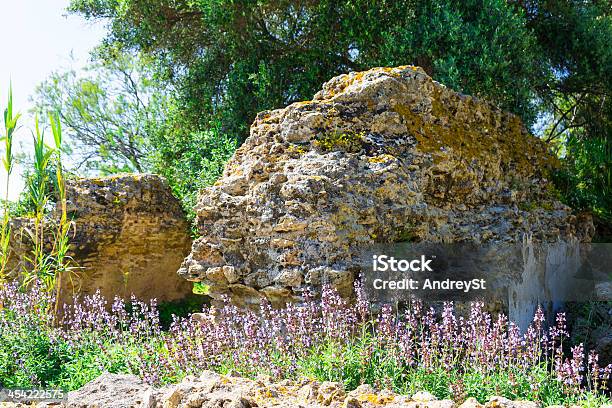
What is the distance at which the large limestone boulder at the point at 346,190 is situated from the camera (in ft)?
19.3

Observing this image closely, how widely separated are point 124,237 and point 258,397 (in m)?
6.62

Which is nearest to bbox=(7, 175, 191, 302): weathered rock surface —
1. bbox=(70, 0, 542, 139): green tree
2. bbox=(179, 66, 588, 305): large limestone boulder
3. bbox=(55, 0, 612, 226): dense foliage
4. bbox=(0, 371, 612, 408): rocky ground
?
bbox=(55, 0, 612, 226): dense foliage

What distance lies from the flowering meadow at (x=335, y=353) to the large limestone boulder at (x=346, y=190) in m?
0.40

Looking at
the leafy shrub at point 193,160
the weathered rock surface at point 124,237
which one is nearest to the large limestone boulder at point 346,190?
the weathered rock surface at point 124,237

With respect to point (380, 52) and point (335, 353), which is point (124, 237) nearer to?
point (380, 52)

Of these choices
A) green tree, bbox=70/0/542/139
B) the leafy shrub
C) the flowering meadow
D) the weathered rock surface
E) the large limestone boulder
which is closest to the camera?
the flowering meadow

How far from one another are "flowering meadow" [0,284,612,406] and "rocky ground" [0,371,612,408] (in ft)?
1.26

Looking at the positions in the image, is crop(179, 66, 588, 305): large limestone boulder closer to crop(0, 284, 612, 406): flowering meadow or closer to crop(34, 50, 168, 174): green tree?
crop(0, 284, 612, 406): flowering meadow

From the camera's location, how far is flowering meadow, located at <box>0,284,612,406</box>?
4703mm

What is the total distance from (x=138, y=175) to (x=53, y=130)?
8.96 ft

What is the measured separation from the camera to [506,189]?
7742 millimetres

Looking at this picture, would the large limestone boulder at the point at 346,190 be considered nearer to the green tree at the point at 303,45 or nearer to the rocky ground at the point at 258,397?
the rocky ground at the point at 258,397

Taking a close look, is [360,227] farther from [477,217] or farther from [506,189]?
[506,189]

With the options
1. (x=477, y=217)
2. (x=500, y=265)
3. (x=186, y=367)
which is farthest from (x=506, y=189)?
(x=186, y=367)
